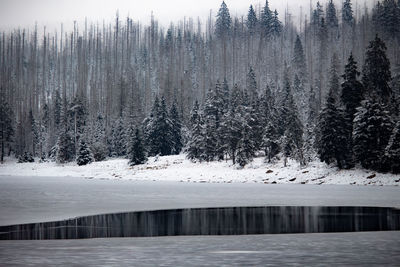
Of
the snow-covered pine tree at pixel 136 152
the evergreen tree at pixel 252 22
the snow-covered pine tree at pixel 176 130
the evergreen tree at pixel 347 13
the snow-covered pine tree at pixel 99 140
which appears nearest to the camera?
the snow-covered pine tree at pixel 136 152

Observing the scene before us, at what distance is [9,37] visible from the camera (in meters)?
172

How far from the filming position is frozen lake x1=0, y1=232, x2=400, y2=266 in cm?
1057

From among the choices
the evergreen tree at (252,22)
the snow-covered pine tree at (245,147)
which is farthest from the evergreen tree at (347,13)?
the snow-covered pine tree at (245,147)

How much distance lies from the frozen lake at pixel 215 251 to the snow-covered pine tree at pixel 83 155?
72441mm

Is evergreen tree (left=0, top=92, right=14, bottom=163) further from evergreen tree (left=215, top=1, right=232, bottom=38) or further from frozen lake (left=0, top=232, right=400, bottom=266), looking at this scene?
frozen lake (left=0, top=232, right=400, bottom=266)

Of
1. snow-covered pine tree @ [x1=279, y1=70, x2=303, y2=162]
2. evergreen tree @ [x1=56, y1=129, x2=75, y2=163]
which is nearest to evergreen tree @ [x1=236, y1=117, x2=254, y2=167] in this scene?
snow-covered pine tree @ [x1=279, y1=70, x2=303, y2=162]

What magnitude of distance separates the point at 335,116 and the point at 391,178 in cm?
1116

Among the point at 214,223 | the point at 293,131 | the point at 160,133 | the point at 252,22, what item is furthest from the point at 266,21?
the point at 214,223

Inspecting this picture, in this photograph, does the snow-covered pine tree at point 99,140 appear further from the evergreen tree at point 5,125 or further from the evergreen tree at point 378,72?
the evergreen tree at point 378,72

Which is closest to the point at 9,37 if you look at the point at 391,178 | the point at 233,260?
the point at 391,178

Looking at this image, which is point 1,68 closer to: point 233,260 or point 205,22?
point 205,22

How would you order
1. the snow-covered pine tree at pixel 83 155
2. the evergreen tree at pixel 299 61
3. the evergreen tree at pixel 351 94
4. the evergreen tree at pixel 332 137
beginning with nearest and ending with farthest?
the evergreen tree at pixel 332 137
the evergreen tree at pixel 351 94
the snow-covered pine tree at pixel 83 155
the evergreen tree at pixel 299 61

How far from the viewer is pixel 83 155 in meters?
85.2

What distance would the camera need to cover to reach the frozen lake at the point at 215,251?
10570 millimetres
